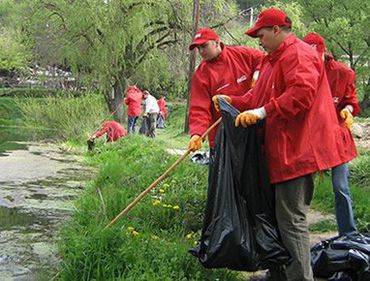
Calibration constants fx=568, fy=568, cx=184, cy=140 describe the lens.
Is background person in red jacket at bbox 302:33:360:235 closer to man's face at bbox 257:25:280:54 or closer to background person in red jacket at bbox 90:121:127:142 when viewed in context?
man's face at bbox 257:25:280:54

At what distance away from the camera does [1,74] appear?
167ft

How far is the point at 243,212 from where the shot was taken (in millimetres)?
3574

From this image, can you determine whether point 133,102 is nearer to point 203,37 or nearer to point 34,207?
point 34,207

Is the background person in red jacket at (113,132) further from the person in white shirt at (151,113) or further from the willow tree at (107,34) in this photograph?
the willow tree at (107,34)

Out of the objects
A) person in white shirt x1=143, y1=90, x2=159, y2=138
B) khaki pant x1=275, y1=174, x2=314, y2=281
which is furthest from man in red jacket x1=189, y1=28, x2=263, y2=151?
person in white shirt x1=143, y1=90, x2=159, y2=138

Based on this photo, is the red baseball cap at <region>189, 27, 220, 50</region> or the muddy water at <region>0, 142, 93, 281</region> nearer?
the red baseball cap at <region>189, 27, 220, 50</region>

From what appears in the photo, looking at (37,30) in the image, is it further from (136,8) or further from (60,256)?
(60,256)

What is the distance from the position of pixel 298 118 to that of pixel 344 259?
114 cm

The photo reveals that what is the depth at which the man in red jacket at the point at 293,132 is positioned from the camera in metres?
3.41

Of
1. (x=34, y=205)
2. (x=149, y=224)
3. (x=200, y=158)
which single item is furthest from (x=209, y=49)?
(x=34, y=205)

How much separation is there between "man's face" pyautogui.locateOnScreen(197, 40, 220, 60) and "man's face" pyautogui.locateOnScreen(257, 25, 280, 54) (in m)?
1.19

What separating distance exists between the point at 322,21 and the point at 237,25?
7.37 metres

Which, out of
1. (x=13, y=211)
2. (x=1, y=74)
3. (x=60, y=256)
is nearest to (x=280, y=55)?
(x=60, y=256)

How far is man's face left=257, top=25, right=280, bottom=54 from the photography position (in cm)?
353
